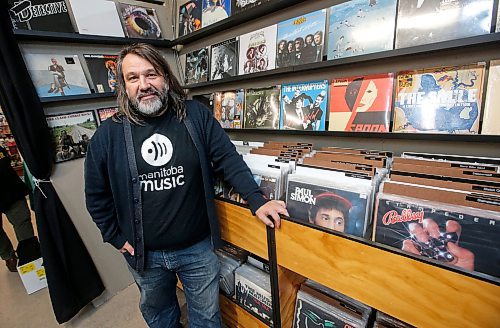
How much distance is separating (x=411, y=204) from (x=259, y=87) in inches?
43.6

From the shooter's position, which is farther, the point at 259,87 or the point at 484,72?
the point at 259,87

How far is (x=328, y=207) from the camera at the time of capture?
0.86 meters

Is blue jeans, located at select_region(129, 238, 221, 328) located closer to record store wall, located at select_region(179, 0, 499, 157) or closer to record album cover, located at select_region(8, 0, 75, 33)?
record store wall, located at select_region(179, 0, 499, 157)

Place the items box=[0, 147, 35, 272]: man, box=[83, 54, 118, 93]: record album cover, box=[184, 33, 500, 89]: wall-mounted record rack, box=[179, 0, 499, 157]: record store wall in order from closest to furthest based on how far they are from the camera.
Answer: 1. box=[184, 33, 500, 89]: wall-mounted record rack
2. box=[179, 0, 499, 157]: record store wall
3. box=[83, 54, 118, 93]: record album cover
4. box=[0, 147, 35, 272]: man

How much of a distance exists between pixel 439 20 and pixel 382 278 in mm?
952

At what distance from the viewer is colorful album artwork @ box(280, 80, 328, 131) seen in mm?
1232

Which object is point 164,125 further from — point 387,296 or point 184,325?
point 184,325

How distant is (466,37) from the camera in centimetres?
81

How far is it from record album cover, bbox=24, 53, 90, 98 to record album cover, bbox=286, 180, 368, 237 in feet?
5.34

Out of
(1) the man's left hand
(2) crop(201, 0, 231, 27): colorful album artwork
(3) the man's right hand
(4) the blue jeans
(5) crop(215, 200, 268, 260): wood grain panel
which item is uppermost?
(2) crop(201, 0, 231, 27): colorful album artwork

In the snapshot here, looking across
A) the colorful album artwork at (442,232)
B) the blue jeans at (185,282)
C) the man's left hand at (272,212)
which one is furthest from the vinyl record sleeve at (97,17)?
the colorful album artwork at (442,232)

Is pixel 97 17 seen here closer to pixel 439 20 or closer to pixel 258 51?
pixel 258 51

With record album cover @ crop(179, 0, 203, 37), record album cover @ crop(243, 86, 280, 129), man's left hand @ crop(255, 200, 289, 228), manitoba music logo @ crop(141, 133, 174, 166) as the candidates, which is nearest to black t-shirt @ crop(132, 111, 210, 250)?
manitoba music logo @ crop(141, 133, 174, 166)

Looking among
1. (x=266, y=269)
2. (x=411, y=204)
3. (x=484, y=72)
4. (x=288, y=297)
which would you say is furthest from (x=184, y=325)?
(x=484, y=72)
